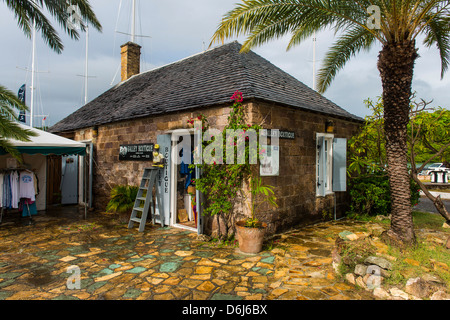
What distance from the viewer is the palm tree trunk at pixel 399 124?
5.05 m

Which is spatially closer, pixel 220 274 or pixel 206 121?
pixel 220 274

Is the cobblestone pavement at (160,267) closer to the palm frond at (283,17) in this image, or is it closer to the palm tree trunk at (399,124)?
the palm tree trunk at (399,124)

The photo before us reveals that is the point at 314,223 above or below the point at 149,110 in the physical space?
below

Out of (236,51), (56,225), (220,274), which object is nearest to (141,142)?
(56,225)

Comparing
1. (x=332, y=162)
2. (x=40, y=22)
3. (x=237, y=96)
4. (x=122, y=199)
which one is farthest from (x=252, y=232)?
(x=40, y=22)

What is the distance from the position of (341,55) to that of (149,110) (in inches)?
216

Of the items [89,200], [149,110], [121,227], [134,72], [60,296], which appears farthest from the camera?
[134,72]

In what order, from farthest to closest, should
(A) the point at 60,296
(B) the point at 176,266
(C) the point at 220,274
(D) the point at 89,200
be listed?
(D) the point at 89,200
(B) the point at 176,266
(C) the point at 220,274
(A) the point at 60,296

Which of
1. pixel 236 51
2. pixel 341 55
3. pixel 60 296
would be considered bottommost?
pixel 60 296

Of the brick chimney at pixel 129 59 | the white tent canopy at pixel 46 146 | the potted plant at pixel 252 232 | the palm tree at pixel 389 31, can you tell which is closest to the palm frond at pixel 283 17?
the palm tree at pixel 389 31

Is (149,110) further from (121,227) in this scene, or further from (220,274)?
(220,274)

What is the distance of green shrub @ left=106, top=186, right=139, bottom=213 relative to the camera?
25.9ft

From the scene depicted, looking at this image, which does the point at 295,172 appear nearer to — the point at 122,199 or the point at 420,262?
the point at 420,262

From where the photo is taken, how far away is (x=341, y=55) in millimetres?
7617
